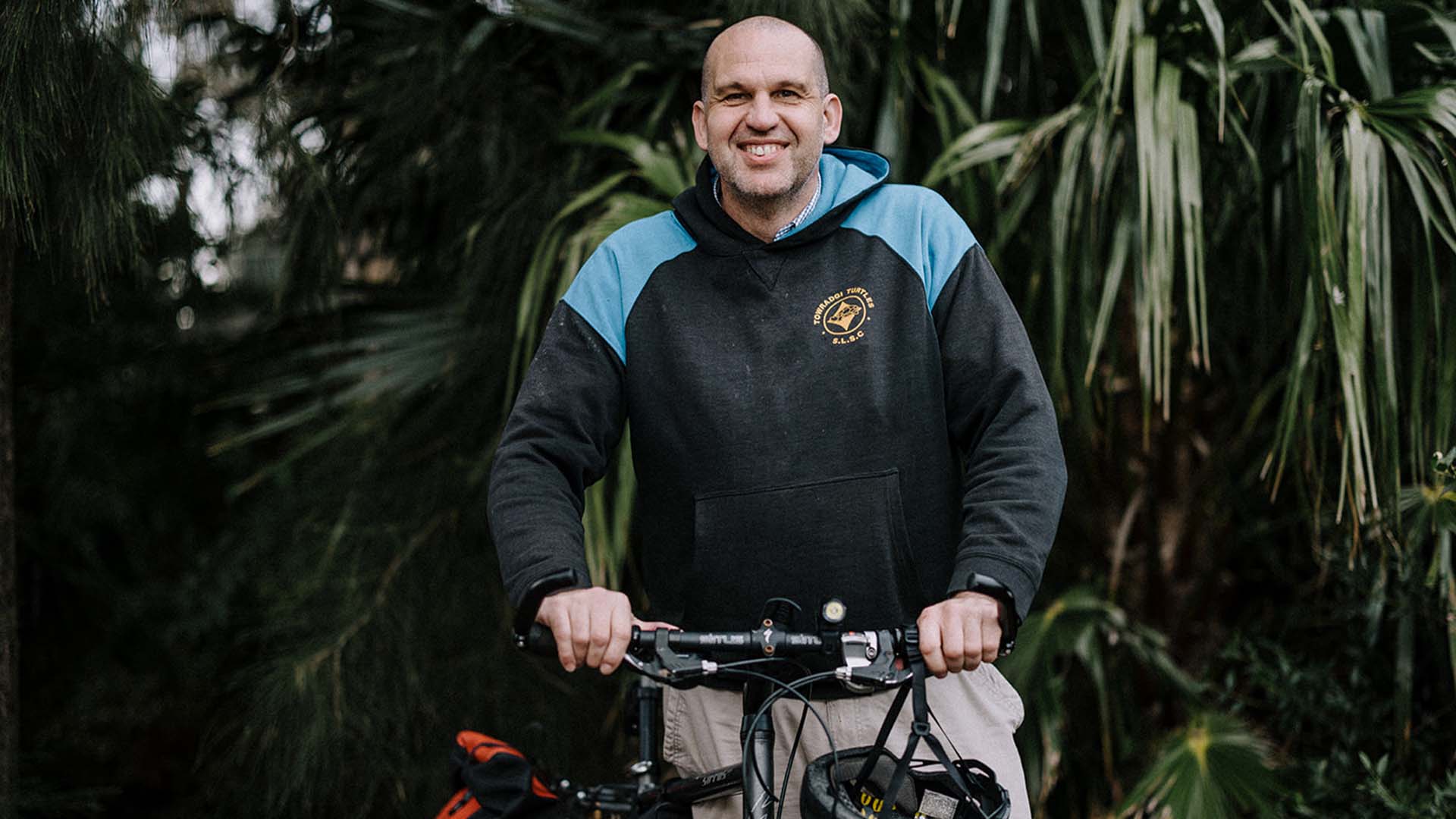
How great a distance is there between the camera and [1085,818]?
11.6ft

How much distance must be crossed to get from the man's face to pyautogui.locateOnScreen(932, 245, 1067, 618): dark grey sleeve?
30cm

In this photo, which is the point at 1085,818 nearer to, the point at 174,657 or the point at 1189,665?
the point at 1189,665

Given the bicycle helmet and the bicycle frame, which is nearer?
the bicycle helmet

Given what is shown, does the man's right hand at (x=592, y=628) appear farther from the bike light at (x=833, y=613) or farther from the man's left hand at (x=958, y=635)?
the man's left hand at (x=958, y=635)

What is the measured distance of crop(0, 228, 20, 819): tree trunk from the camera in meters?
2.62

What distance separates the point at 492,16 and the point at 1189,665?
2.60 metres

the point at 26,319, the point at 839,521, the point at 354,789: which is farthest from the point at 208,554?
the point at 839,521

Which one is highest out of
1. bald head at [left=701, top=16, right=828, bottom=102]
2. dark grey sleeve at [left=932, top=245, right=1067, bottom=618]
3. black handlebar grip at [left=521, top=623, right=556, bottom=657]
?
bald head at [left=701, top=16, right=828, bottom=102]

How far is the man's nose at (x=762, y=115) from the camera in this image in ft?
6.04

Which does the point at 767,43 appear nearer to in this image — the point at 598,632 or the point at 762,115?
the point at 762,115

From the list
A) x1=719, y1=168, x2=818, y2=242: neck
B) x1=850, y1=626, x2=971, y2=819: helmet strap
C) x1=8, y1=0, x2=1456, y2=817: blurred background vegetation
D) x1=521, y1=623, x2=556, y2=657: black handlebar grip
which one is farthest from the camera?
x1=8, y1=0, x2=1456, y2=817: blurred background vegetation

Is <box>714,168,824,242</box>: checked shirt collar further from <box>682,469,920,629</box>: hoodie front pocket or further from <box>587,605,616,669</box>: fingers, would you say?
<box>587,605,616,669</box>: fingers

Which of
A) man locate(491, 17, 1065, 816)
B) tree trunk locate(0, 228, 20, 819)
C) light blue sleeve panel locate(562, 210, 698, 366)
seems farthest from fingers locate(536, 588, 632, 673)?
tree trunk locate(0, 228, 20, 819)

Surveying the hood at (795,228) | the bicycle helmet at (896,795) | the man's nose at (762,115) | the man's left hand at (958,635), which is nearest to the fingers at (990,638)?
the man's left hand at (958,635)
